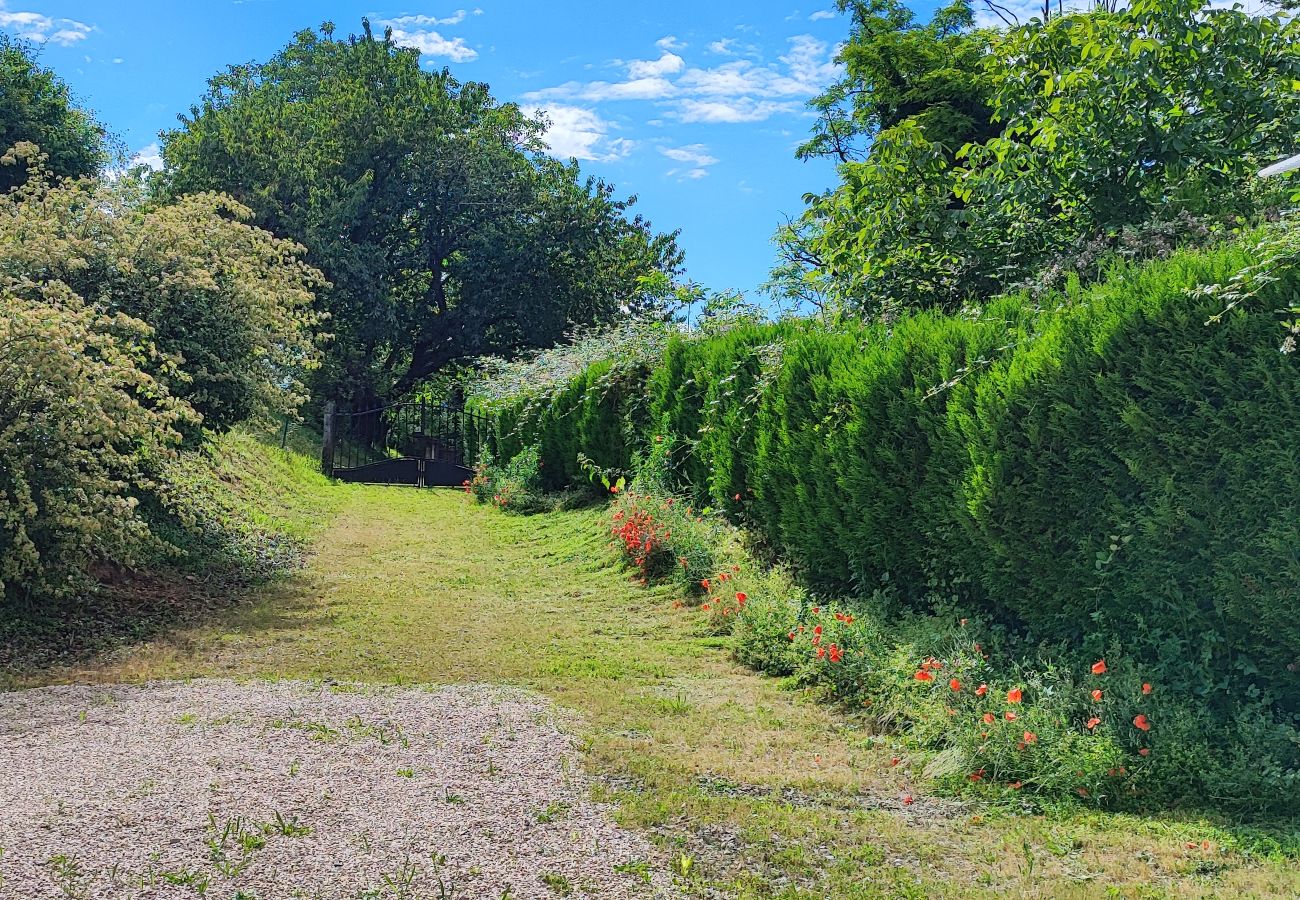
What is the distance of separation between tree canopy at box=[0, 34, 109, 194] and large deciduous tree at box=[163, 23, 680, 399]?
192 centimetres

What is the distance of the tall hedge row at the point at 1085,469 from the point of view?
4.38m

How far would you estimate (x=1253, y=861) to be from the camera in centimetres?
360

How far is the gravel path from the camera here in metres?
3.33

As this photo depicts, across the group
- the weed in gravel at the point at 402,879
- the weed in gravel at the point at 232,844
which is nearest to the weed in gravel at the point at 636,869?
the weed in gravel at the point at 402,879

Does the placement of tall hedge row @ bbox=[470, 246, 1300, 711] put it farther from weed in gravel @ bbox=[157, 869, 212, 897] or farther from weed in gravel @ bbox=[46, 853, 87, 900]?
weed in gravel @ bbox=[46, 853, 87, 900]

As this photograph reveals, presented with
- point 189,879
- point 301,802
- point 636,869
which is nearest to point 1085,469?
point 636,869

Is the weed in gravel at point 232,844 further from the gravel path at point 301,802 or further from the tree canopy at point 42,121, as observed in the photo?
the tree canopy at point 42,121

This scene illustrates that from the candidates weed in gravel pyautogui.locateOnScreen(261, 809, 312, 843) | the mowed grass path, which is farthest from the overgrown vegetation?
weed in gravel pyautogui.locateOnScreen(261, 809, 312, 843)

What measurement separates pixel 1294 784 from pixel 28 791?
5286 mm

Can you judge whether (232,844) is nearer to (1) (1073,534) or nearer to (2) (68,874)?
(2) (68,874)

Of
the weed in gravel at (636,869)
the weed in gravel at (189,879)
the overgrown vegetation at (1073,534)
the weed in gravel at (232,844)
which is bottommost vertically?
the weed in gravel at (189,879)

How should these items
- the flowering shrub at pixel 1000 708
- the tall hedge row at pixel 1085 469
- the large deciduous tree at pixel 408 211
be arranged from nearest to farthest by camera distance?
the flowering shrub at pixel 1000 708 → the tall hedge row at pixel 1085 469 → the large deciduous tree at pixel 408 211

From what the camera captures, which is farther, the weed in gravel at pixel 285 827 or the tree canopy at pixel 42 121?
the tree canopy at pixel 42 121

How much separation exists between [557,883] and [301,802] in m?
1.28
